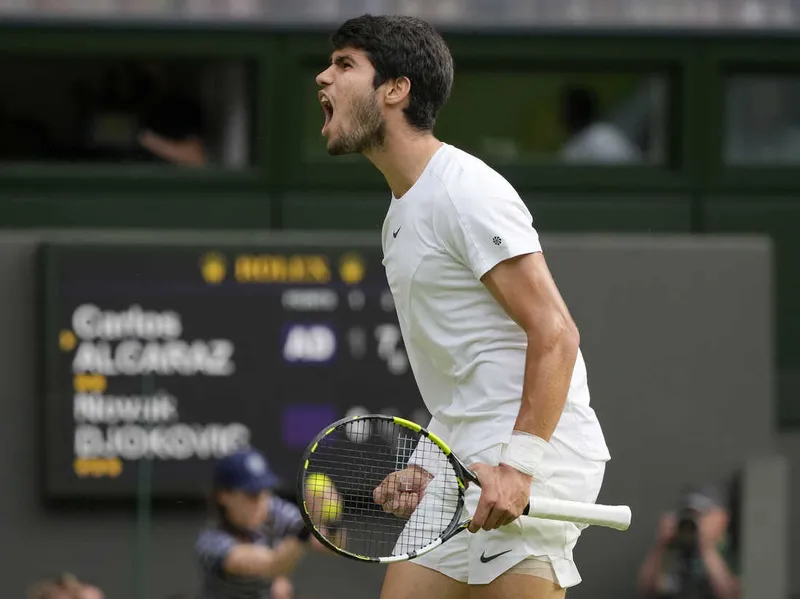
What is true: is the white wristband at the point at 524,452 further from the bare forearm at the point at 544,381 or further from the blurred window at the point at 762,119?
the blurred window at the point at 762,119

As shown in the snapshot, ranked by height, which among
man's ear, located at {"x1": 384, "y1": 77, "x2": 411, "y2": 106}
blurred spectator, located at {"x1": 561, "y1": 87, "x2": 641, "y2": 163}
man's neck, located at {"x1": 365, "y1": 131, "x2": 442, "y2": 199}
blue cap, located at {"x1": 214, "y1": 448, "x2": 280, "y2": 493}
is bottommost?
blue cap, located at {"x1": 214, "y1": 448, "x2": 280, "y2": 493}

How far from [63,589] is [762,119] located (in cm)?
388

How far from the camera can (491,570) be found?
3.75m

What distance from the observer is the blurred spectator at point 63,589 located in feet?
23.4

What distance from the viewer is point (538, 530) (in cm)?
375

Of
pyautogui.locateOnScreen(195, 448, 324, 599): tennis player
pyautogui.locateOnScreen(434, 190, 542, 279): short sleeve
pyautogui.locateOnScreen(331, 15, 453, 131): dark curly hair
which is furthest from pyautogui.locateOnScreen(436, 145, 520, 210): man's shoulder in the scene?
pyautogui.locateOnScreen(195, 448, 324, 599): tennis player

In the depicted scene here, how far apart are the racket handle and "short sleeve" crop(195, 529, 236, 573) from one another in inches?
132

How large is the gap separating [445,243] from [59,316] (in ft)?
12.3

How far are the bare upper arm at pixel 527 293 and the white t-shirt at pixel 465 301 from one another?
0.13 ft

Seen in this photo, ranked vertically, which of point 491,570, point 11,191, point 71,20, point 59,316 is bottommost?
point 491,570

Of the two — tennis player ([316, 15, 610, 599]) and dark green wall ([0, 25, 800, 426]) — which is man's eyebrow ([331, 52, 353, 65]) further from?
dark green wall ([0, 25, 800, 426])

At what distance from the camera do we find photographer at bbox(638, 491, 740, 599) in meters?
7.11

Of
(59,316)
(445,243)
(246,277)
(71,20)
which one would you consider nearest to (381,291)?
(246,277)

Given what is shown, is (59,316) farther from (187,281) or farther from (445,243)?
(445,243)
